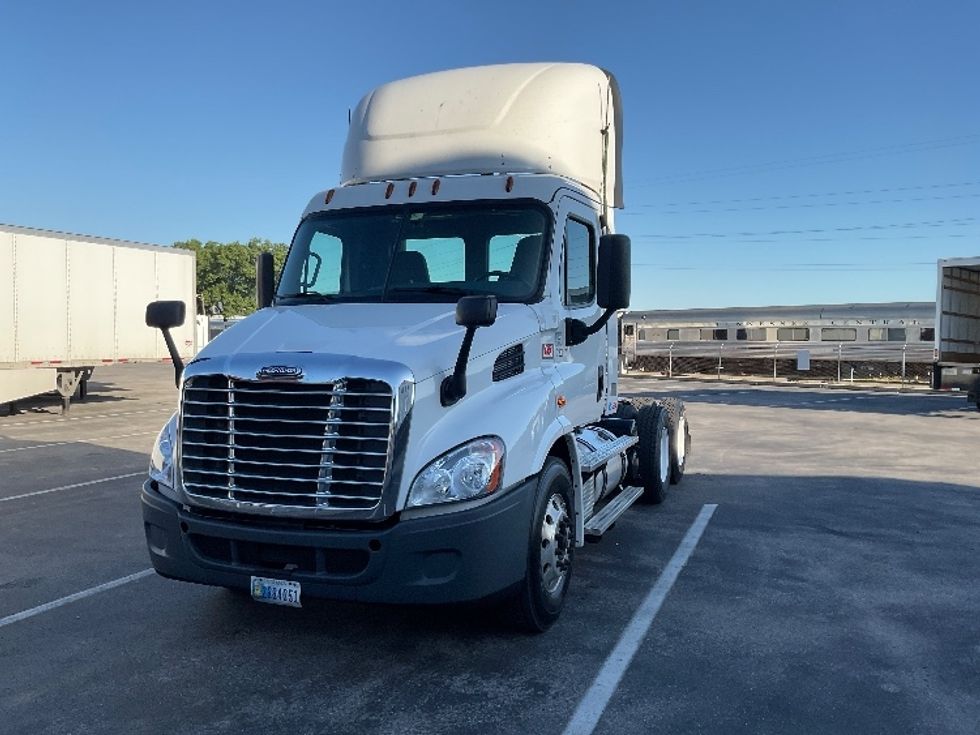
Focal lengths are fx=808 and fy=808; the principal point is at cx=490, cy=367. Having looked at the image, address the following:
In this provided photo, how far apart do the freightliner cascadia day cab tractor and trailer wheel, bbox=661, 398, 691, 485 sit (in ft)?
8.71

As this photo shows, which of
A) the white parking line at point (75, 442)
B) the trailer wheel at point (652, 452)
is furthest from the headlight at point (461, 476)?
the white parking line at point (75, 442)

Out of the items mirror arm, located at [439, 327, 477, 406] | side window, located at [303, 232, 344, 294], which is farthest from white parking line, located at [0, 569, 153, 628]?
mirror arm, located at [439, 327, 477, 406]

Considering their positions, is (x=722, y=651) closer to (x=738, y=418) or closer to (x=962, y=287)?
(x=738, y=418)

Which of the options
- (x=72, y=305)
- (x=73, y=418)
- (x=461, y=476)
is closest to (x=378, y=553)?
(x=461, y=476)

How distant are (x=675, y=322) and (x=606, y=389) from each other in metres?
38.3

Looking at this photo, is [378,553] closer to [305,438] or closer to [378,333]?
[305,438]

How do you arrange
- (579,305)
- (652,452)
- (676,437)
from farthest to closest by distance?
(676,437), (652,452), (579,305)

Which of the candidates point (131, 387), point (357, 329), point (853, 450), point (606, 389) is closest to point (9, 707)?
point (357, 329)

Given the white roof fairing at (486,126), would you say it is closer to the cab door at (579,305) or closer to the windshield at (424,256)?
the cab door at (579,305)

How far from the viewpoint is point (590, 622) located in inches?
192

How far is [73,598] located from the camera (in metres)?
5.43

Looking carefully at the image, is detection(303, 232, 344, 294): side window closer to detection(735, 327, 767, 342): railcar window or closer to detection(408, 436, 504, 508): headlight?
detection(408, 436, 504, 508): headlight

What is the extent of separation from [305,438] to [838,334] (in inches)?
1539

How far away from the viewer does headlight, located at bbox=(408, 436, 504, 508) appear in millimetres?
3957
